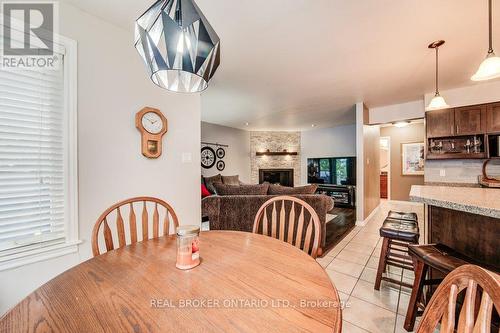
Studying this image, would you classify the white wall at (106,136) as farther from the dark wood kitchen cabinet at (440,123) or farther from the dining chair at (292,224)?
the dark wood kitchen cabinet at (440,123)

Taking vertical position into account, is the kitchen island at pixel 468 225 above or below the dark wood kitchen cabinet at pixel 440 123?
below

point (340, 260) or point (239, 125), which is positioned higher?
point (239, 125)

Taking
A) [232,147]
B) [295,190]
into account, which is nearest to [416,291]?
[295,190]

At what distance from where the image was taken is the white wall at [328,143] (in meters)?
6.13

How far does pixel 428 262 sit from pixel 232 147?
574 cm

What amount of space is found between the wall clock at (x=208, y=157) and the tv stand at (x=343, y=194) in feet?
11.4

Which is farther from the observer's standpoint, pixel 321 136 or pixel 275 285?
pixel 321 136

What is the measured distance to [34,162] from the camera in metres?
1.50

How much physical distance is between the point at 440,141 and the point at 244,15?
3.74 metres

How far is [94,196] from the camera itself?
1.74 m

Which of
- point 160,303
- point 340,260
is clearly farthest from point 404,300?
point 160,303

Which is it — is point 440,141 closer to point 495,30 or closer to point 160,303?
point 495,30

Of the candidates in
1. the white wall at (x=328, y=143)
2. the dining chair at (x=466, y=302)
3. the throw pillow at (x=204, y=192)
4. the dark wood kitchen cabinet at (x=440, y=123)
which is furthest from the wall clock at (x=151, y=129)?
the white wall at (x=328, y=143)

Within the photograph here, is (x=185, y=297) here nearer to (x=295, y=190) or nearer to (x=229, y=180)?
(x=295, y=190)
